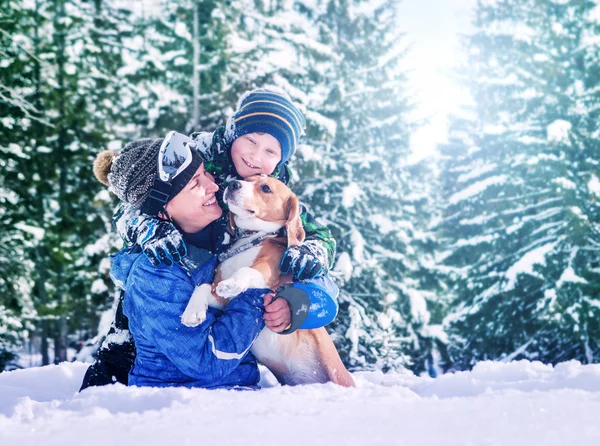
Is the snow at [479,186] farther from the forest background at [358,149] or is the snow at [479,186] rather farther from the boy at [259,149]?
the boy at [259,149]

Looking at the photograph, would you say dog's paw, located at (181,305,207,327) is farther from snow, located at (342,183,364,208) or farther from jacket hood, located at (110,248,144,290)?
snow, located at (342,183,364,208)

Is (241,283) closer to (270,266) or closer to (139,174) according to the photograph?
(270,266)

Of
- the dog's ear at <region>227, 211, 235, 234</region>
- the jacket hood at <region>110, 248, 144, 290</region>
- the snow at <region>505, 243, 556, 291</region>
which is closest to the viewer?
the jacket hood at <region>110, 248, 144, 290</region>

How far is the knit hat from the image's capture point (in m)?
3.04

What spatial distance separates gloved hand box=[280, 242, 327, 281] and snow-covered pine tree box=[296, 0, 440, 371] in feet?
22.2

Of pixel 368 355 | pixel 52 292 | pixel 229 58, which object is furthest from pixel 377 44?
pixel 52 292

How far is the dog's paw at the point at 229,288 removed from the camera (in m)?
2.87

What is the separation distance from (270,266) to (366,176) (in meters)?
11.8

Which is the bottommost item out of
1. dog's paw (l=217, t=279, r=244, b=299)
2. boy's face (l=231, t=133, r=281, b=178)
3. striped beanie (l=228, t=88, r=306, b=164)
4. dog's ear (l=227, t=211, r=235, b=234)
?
dog's paw (l=217, t=279, r=244, b=299)

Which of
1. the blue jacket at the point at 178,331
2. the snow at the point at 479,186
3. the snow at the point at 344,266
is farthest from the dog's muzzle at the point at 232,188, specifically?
the snow at the point at 479,186

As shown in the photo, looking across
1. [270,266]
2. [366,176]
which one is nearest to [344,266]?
[366,176]

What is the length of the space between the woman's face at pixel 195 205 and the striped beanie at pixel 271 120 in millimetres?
646

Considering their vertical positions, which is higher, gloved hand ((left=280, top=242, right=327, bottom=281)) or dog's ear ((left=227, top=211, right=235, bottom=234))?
dog's ear ((left=227, top=211, right=235, bottom=234))

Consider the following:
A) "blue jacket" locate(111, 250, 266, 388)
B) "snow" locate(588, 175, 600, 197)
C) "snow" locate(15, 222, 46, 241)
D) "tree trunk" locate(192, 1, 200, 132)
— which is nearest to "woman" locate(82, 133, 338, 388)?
"blue jacket" locate(111, 250, 266, 388)
